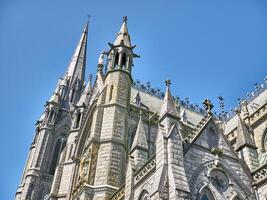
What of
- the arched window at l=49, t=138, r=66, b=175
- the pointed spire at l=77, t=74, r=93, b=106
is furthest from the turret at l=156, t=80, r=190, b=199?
the arched window at l=49, t=138, r=66, b=175

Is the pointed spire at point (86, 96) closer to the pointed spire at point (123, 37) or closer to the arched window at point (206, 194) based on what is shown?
the pointed spire at point (123, 37)

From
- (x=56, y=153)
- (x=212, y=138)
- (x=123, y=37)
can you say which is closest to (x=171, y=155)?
(x=212, y=138)

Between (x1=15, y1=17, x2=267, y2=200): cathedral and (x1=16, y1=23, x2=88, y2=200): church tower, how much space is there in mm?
165

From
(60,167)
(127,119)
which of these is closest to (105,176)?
(127,119)

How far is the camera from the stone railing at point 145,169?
55.4 ft

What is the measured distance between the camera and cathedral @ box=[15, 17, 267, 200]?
635 inches

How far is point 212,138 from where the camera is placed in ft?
59.0

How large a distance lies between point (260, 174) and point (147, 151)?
5416mm

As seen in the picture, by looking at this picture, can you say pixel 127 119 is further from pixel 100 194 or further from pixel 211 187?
pixel 211 187

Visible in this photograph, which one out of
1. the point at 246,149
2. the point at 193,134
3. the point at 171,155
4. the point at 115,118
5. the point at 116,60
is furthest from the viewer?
the point at 116,60

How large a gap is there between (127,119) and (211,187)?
11.2m

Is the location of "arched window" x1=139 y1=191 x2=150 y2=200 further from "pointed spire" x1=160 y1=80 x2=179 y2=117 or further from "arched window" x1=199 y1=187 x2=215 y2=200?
"pointed spire" x1=160 y1=80 x2=179 y2=117

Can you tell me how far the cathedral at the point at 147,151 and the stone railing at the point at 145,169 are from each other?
0.04m

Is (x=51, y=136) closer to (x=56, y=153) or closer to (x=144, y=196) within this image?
(x=56, y=153)
